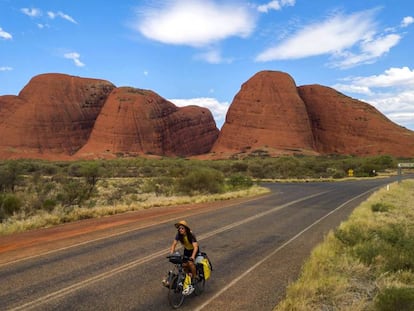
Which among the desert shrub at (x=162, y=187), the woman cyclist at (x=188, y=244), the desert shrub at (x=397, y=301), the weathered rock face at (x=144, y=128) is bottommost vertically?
the desert shrub at (x=162, y=187)

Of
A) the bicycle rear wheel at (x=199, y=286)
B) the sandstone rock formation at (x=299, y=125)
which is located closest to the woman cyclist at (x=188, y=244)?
the bicycle rear wheel at (x=199, y=286)

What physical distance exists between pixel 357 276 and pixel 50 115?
10489 cm

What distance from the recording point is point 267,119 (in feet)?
352

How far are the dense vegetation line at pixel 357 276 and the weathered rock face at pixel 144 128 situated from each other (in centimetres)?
9072

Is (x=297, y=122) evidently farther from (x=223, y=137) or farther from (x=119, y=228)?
(x=119, y=228)

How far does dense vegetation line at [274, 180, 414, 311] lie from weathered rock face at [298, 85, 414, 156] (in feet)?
324

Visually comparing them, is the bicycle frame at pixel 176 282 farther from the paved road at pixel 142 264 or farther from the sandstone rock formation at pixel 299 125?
the sandstone rock formation at pixel 299 125

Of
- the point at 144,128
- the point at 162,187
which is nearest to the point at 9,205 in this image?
the point at 162,187

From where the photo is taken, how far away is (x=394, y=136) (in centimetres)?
10506

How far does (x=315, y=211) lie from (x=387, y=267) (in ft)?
40.4

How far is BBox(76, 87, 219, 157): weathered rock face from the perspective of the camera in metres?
102

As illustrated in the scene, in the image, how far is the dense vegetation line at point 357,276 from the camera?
588 centimetres

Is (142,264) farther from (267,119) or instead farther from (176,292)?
(267,119)

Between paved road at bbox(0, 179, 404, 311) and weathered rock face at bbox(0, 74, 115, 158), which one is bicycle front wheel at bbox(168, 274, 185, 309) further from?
weathered rock face at bbox(0, 74, 115, 158)
